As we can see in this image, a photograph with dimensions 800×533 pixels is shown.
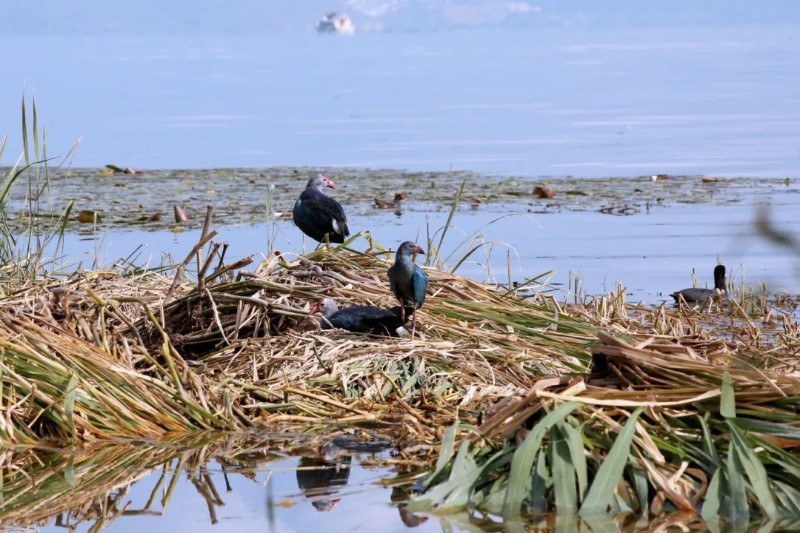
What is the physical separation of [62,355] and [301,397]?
1087 mm

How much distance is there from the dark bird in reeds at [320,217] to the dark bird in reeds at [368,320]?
2.88 metres

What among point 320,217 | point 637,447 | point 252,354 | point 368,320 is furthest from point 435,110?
point 637,447

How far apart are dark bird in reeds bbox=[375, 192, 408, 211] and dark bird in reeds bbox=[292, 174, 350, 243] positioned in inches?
201

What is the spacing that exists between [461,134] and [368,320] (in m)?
18.4

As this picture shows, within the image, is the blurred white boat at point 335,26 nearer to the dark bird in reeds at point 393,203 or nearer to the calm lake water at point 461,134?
the calm lake water at point 461,134

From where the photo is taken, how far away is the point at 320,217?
1009 cm

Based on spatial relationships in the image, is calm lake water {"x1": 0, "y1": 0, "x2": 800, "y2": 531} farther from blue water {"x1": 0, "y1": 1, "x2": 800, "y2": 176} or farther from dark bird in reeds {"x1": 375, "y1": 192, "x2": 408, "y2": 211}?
dark bird in reeds {"x1": 375, "y1": 192, "x2": 408, "y2": 211}

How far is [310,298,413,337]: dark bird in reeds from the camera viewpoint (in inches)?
275

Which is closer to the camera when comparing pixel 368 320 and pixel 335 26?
pixel 368 320

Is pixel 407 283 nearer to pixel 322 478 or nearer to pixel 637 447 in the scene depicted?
pixel 322 478

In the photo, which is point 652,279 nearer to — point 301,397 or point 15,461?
point 301,397

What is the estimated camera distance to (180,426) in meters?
6.19

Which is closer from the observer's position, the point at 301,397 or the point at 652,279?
the point at 301,397

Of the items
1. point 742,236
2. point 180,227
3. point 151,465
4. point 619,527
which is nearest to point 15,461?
point 151,465
